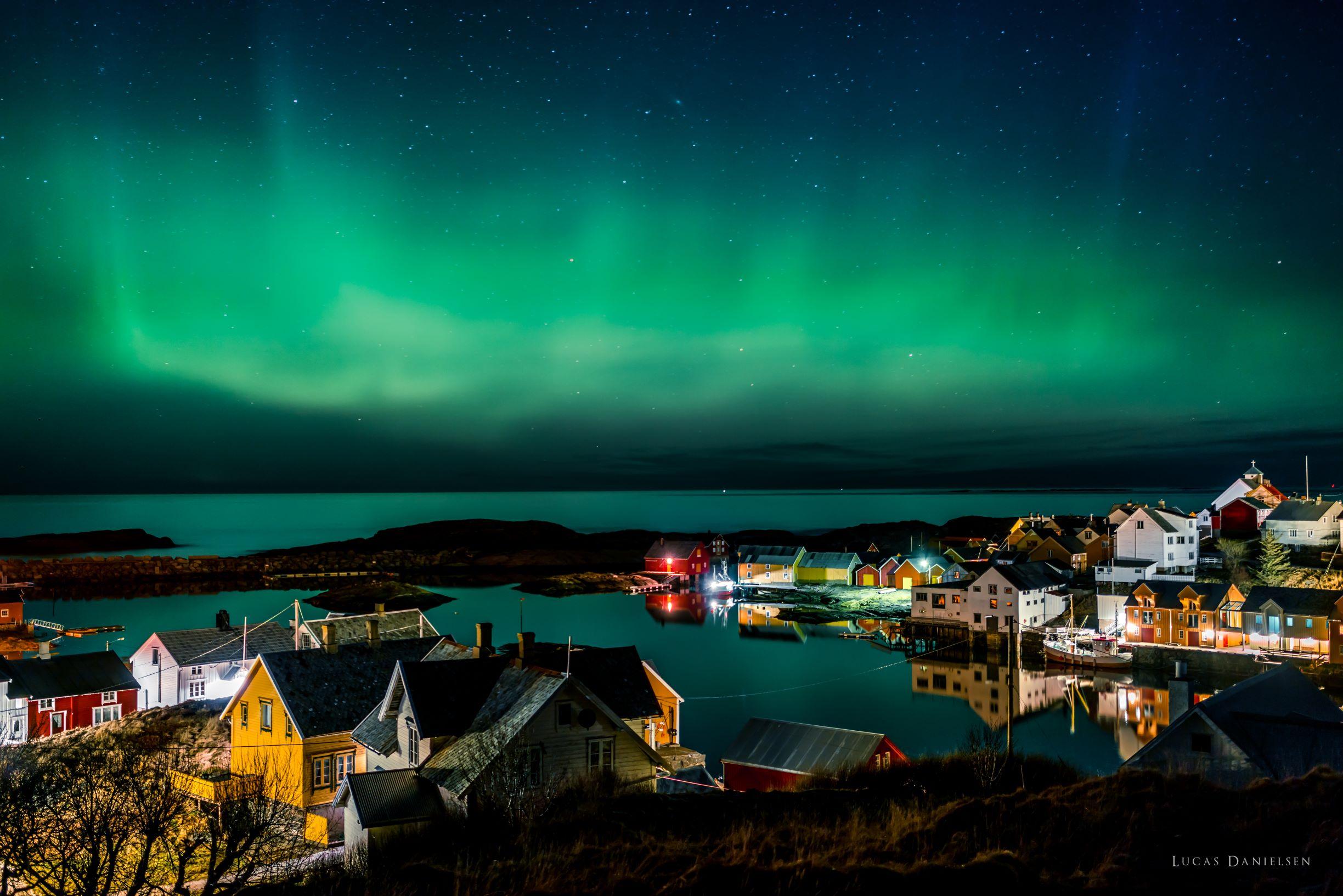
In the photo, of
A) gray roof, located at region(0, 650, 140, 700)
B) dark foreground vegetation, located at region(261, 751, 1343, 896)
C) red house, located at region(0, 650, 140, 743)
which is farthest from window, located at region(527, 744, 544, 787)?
gray roof, located at region(0, 650, 140, 700)

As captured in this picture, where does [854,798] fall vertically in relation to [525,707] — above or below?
below

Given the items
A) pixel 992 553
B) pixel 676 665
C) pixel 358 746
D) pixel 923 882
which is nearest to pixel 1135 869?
pixel 923 882

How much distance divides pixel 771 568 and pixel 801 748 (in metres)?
73.7

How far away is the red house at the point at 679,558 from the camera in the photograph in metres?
107

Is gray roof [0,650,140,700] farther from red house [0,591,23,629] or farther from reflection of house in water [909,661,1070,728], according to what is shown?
red house [0,591,23,629]

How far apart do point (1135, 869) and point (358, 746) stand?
20062mm

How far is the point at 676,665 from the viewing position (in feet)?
177

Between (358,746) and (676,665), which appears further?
(676,665)

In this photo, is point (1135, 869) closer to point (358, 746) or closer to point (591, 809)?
point (591, 809)

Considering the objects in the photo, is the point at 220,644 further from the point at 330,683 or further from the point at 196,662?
the point at 330,683

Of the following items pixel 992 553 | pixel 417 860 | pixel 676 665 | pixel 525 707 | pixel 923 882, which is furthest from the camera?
pixel 992 553

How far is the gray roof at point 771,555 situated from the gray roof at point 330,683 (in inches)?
2936

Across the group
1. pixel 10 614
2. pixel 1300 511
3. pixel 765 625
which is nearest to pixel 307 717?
pixel 765 625

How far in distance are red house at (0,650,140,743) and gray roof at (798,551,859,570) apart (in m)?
74.1
